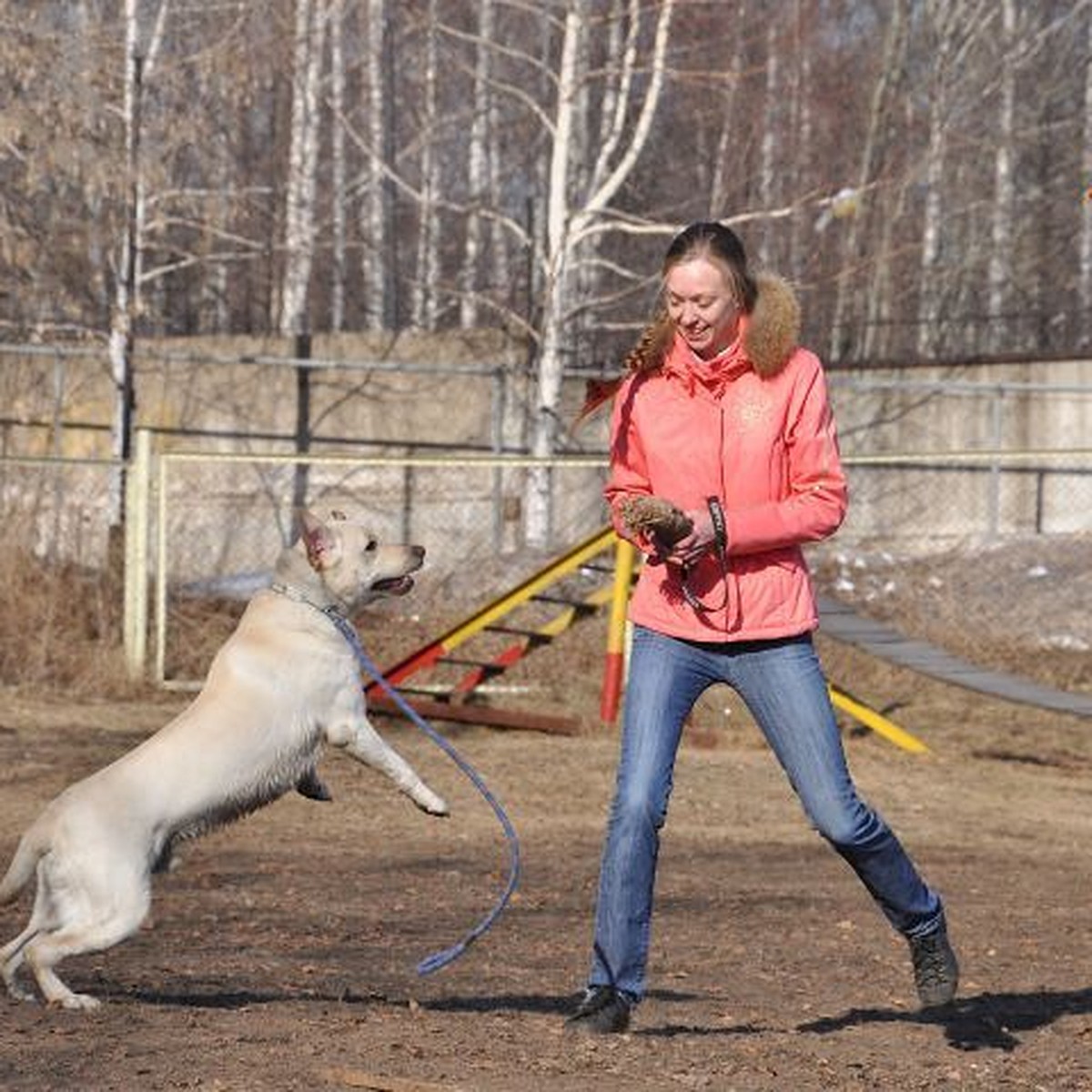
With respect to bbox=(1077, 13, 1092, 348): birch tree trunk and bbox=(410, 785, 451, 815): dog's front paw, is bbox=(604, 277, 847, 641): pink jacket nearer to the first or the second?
bbox=(410, 785, 451, 815): dog's front paw

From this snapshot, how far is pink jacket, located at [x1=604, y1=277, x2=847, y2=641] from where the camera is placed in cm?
563

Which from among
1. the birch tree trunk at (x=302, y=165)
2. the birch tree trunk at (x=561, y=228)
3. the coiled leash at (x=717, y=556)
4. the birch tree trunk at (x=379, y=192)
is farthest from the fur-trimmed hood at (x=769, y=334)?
the birch tree trunk at (x=379, y=192)

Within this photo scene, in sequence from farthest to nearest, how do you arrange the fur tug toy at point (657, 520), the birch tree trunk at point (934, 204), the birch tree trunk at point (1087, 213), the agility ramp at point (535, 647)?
the birch tree trunk at point (1087, 213) < the birch tree trunk at point (934, 204) < the agility ramp at point (535, 647) < the fur tug toy at point (657, 520)

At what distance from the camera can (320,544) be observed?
6.96m

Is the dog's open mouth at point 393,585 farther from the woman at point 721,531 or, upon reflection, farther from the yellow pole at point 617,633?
the yellow pole at point 617,633

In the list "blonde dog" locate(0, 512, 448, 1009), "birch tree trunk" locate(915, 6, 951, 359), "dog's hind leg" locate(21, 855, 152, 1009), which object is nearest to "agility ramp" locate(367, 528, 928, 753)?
"blonde dog" locate(0, 512, 448, 1009)

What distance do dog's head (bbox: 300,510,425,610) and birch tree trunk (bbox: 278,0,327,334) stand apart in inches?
685

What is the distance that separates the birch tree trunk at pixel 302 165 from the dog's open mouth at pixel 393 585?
57.1 feet

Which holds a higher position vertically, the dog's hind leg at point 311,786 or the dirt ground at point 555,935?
the dog's hind leg at point 311,786

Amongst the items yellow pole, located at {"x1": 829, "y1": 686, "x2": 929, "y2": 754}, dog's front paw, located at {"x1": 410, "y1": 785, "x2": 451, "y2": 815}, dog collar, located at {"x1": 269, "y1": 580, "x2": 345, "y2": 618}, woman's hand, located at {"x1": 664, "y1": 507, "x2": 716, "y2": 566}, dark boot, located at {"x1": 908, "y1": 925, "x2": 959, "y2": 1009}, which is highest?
woman's hand, located at {"x1": 664, "y1": 507, "x2": 716, "y2": 566}

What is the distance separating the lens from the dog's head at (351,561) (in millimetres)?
6949

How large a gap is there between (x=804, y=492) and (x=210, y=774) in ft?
5.66

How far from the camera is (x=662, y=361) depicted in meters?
5.77

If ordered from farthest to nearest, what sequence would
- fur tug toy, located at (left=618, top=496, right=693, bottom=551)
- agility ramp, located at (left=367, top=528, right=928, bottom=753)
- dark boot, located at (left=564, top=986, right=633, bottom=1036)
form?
agility ramp, located at (left=367, top=528, right=928, bottom=753) → dark boot, located at (left=564, top=986, right=633, bottom=1036) → fur tug toy, located at (left=618, top=496, right=693, bottom=551)
